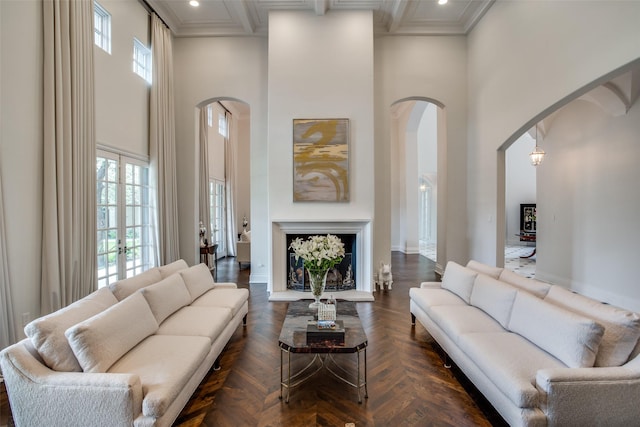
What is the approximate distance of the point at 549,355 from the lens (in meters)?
2.12

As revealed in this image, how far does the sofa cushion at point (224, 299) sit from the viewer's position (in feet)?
10.6

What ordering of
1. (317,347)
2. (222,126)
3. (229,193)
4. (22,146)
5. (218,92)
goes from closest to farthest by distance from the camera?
(317,347), (22,146), (218,92), (222,126), (229,193)

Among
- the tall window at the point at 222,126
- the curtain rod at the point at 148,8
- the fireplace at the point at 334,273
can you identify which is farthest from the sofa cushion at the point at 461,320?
the tall window at the point at 222,126

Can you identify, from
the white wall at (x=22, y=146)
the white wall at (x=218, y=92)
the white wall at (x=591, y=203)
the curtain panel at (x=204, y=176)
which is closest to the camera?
the white wall at (x=22, y=146)

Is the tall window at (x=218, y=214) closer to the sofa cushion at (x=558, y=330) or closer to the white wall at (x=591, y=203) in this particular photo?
the sofa cushion at (x=558, y=330)

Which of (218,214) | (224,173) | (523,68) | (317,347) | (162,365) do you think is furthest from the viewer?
(224,173)

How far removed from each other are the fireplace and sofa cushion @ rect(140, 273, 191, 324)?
2.34 m

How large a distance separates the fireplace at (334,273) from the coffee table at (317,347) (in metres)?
2.10

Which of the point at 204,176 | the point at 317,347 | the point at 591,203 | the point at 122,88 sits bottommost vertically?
the point at 317,347

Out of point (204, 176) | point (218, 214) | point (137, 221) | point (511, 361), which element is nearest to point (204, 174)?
point (204, 176)

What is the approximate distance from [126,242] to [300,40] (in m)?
4.59

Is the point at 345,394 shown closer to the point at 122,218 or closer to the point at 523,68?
the point at 122,218

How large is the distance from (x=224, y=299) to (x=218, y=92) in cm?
442

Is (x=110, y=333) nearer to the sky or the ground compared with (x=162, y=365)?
nearer to the sky
